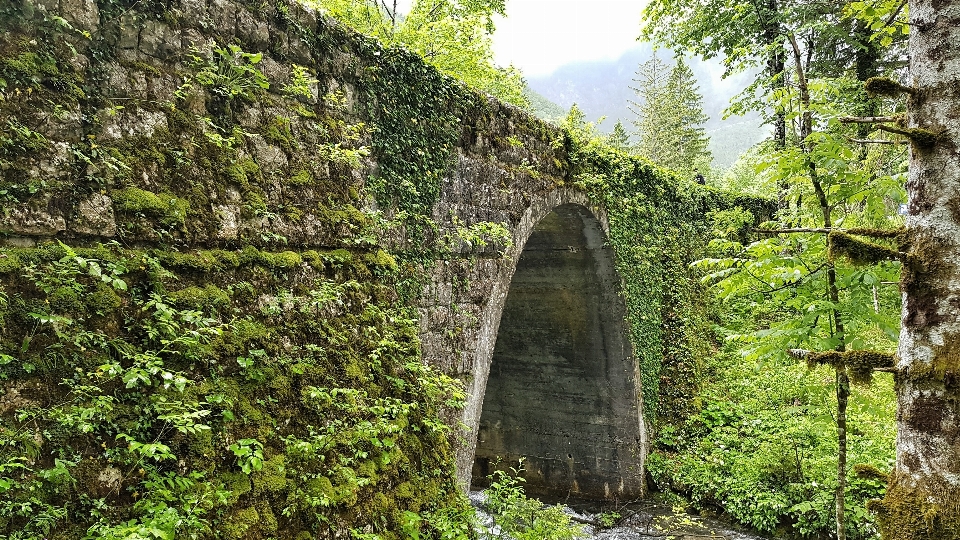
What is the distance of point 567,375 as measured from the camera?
9555 millimetres

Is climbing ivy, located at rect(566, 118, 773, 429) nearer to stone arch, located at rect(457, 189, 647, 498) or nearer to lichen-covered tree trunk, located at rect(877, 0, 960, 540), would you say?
stone arch, located at rect(457, 189, 647, 498)

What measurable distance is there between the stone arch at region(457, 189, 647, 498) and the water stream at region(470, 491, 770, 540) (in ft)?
1.51

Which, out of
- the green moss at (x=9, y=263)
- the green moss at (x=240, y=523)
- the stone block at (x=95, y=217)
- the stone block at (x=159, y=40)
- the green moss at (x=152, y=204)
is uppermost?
the stone block at (x=159, y=40)

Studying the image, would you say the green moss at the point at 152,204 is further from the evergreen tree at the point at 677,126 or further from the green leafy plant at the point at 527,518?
the evergreen tree at the point at 677,126

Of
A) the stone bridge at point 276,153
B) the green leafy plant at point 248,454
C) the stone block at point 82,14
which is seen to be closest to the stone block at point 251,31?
the stone bridge at point 276,153

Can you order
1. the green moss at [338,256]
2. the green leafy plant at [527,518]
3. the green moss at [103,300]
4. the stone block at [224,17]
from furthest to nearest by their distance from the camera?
the green leafy plant at [527,518], the green moss at [338,256], the stone block at [224,17], the green moss at [103,300]

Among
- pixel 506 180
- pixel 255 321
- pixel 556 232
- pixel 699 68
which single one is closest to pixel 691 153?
pixel 556 232

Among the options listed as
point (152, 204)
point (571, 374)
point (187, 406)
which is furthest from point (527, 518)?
point (571, 374)

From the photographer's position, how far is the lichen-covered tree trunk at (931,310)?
201 cm

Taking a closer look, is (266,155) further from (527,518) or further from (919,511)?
(919,511)

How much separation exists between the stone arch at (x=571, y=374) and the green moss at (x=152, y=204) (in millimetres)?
5759

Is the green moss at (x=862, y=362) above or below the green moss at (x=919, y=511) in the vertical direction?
above

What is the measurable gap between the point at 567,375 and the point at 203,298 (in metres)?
7.77

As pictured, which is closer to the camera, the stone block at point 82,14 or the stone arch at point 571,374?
the stone block at point 82,14
